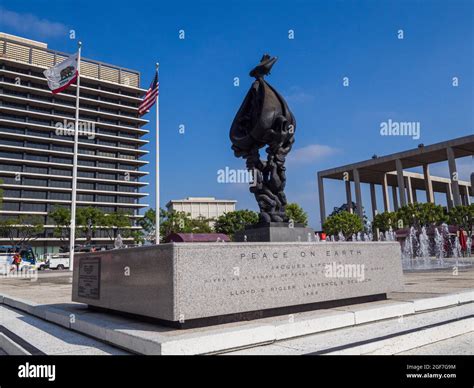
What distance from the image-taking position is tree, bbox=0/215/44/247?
61594mm

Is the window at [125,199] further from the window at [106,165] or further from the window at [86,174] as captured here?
the window at [86,174]

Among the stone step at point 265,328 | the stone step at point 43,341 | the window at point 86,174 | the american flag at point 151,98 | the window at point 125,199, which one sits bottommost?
the stone step at point 43,341

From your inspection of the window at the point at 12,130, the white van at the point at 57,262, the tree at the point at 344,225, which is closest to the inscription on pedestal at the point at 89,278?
the white van at the point at 57,262

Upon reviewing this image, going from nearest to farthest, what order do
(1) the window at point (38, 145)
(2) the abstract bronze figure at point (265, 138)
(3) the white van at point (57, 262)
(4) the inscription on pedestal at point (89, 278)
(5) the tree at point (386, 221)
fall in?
(4) the inscription on pedestal at point (89, 278)
(2) the abstract bronze figure at point (265, 138)
(3) the white van at point (57, 262)
(5) the tree at point (386, 221)
(1) the window at point (38, 145)

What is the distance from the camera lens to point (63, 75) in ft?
86.6

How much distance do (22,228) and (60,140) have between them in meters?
22.6

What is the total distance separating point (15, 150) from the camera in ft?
243

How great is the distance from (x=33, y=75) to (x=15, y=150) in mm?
17187

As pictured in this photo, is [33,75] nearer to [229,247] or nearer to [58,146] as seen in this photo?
[58,146]

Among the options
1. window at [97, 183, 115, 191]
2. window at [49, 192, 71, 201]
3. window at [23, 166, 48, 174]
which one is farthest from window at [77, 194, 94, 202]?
window at [23, 166, 48, 174]

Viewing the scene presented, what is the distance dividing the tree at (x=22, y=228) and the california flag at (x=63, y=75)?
4275 cm

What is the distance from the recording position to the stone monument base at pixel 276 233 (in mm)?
7949

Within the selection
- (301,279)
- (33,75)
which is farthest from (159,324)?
(33,75)

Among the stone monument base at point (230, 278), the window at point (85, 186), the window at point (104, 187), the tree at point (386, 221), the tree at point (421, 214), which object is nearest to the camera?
the stone monument base at point (230, 278)
